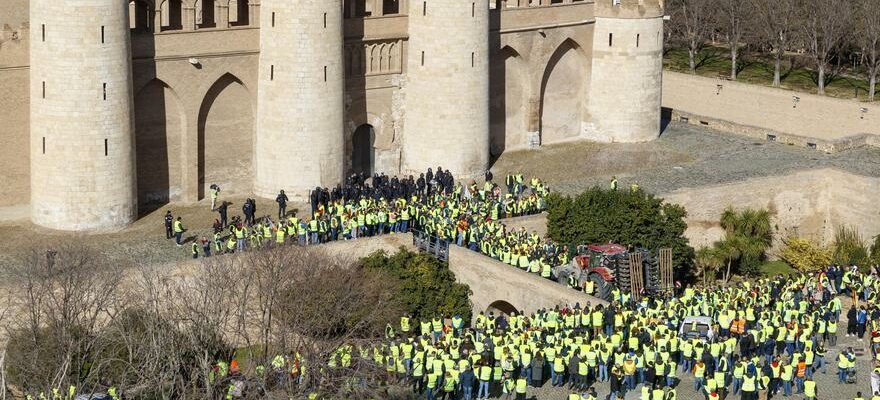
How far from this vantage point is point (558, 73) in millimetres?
61719

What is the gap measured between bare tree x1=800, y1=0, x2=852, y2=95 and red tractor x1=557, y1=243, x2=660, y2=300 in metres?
26.5

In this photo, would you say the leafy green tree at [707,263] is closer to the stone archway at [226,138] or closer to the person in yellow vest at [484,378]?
the stone archway at [226,138]

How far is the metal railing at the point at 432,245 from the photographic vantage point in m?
49.9

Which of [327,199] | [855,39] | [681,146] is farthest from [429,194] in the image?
[855,39]

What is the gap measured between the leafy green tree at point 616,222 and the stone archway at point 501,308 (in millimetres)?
3639

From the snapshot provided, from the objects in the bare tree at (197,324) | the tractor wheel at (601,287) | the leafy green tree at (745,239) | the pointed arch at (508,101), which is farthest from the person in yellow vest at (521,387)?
the pointed arch at (508,101)

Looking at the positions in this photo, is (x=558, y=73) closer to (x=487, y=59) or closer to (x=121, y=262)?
(x=487, y=59)

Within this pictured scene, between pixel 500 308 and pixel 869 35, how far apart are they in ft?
99.5

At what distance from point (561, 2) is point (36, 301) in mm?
23988

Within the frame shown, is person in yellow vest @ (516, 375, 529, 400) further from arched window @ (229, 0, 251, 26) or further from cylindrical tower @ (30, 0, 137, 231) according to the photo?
arched window @ (229, 0, 251, 26)

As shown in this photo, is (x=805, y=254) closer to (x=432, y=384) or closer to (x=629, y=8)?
(x=629, y=8)

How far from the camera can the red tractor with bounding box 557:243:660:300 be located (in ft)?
157

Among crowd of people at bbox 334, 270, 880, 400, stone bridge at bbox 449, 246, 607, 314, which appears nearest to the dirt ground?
stone bridge at bbox 449, 246, 607, 314

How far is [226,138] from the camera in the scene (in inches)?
2140
